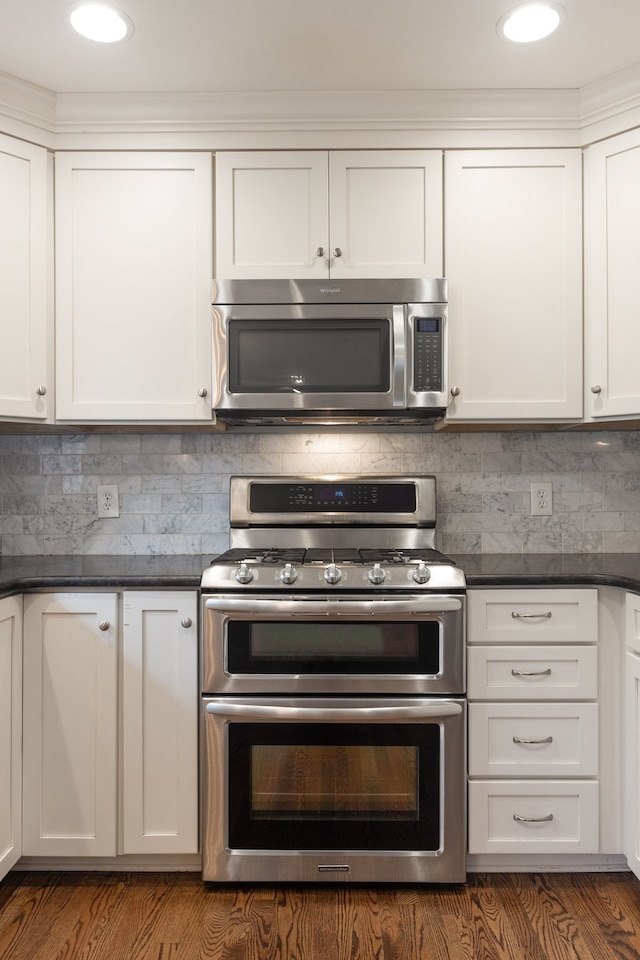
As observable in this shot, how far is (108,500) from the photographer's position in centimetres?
245

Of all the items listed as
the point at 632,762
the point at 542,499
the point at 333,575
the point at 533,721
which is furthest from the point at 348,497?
the point at 632,762

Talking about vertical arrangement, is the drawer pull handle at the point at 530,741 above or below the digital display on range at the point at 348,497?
below

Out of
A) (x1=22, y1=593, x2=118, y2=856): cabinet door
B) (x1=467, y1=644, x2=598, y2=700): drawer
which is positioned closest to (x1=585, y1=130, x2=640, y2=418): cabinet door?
(x1=467, y1=644, x2=598, y2=700): drawer

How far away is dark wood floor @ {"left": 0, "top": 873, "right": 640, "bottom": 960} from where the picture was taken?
167cm

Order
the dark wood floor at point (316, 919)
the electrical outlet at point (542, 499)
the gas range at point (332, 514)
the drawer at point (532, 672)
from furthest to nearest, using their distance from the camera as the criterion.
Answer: the electrical outlet at point (542, 499) < the gas range at point (332, 514) < the drawer at point (532, 672) < the dark wood floor at point (316, 919)

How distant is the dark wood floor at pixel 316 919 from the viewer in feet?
5.46

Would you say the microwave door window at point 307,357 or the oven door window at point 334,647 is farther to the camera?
the microwave door window at point 307,357

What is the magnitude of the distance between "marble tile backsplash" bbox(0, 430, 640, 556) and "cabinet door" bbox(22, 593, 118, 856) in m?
0.52

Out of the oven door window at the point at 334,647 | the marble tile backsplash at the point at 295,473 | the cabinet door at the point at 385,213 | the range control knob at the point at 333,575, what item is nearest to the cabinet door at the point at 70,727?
the oven door window at the point at 334,647

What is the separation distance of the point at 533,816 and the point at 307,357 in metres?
1.60

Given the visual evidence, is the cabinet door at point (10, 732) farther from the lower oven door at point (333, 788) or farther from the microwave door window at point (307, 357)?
the microwave door window at point (307, 357)

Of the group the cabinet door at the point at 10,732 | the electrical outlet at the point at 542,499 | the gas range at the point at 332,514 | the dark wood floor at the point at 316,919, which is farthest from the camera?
the electrical outlet at the point at 542,499

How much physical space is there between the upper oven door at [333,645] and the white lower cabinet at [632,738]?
0.50 metres

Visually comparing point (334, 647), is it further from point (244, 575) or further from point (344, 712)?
point (244, 575)
